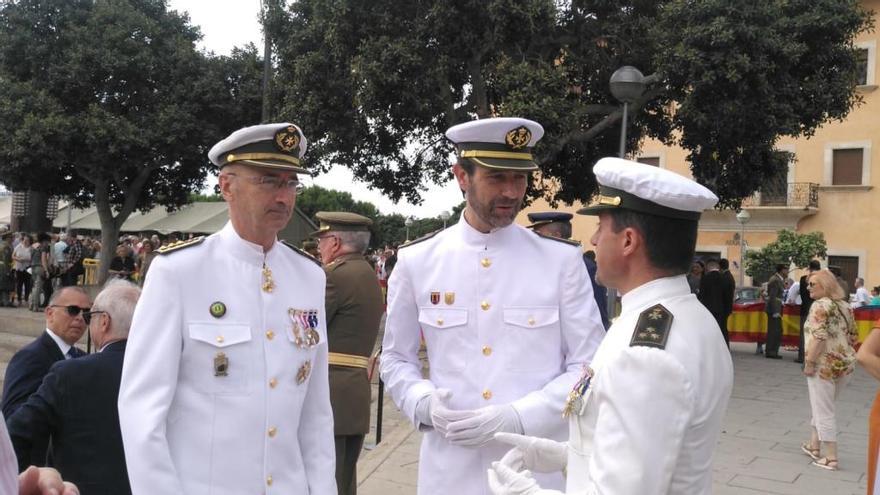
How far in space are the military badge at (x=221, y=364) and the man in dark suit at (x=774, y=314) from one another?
14361mm

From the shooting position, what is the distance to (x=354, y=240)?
5422 millimetres

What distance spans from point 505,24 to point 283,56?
5275 mm

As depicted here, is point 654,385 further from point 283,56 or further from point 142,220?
point 142,220

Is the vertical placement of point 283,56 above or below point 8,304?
above

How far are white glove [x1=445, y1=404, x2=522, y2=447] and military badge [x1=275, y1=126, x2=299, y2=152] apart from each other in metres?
1.18

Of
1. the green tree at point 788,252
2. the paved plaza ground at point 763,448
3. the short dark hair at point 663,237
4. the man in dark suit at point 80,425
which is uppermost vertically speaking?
the green tree at point 788,252

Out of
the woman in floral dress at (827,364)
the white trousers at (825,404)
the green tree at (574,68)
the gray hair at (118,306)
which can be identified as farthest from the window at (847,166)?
the gray hair at (118,306)

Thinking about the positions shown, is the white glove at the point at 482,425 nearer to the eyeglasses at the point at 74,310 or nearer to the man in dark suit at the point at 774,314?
the eyeglasses at the point at 74,310

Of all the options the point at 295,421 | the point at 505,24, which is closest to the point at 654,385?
the point at 295,421

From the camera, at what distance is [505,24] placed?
12078 mm

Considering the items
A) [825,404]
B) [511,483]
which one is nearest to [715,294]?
[825,404]

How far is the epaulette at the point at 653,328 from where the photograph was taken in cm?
178

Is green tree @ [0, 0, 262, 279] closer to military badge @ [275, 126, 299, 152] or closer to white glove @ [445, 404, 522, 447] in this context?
military badge @ [275, 126, 299, 152]

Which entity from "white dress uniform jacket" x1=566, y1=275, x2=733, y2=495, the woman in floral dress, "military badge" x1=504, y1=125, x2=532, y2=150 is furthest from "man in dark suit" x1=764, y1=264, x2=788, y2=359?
"white dress uniform jacket" x1=566, y1=275, x2=733, y2=495
